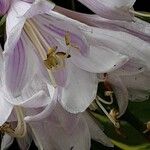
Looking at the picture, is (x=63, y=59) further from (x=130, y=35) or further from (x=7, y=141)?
(x=7, y=141)

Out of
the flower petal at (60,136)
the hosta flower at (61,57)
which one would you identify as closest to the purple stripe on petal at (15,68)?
the hosta flower at (61,57)

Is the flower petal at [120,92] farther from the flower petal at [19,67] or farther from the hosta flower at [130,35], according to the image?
the flower petal at [19,67]

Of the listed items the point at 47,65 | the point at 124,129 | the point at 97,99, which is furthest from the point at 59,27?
the point at 124,129

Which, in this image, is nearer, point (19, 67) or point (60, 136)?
point (19, 67)

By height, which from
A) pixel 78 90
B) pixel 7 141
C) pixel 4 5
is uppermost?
pixel 4 5

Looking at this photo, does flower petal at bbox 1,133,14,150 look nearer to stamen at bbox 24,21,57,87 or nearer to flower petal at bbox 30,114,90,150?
flower petal at bbox 30,114,90,150

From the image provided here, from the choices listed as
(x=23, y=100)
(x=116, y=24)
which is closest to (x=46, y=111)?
(x=23, y=100)

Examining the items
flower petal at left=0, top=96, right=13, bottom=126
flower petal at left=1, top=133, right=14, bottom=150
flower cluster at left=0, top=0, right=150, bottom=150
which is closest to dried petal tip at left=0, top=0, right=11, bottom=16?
flower cluster at left=0, top=0, right=150, bottom=150

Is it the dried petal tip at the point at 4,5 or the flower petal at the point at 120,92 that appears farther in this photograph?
the flower petal at the point at 120,92
